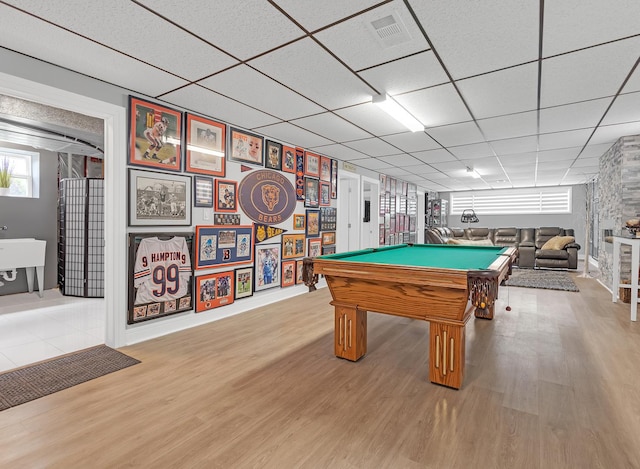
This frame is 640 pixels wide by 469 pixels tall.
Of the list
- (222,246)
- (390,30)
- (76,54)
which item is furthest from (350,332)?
(76,54)

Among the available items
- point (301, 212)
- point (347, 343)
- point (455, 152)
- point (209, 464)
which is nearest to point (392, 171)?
point (455, 152)

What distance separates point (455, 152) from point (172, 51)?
4576 millimetres

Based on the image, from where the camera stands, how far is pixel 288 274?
16.3ft

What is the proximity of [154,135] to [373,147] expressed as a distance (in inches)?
123

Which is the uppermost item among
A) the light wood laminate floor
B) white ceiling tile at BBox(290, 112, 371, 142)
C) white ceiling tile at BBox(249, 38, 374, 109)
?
white ceiling tile at BBox(290, 112, 371, 142)

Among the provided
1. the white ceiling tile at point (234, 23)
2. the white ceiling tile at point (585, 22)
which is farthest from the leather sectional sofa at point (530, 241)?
the white ceiling tile at point (234, 23)

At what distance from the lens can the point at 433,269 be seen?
216 cm

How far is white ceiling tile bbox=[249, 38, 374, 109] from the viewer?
2.34 meters

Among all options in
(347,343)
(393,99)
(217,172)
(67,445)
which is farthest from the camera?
(217,172)

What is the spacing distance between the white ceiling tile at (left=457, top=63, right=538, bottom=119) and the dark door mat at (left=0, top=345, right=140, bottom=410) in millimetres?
3780

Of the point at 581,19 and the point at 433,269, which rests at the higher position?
the point at 581,19

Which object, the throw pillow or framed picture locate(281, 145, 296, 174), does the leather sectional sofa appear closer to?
the throw pillow

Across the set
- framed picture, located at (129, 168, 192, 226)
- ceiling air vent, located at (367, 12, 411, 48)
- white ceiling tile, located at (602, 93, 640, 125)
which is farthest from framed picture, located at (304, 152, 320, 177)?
white ceiling tile, located at (602, 93, 640, 125)

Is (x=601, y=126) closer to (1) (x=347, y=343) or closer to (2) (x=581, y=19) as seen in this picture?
(2) (x=581, y=19)
